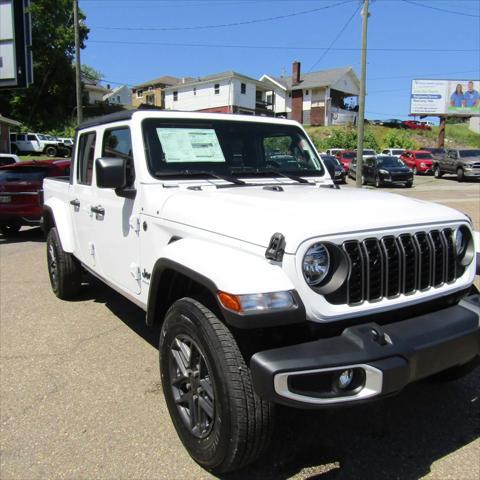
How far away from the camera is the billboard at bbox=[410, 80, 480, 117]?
49219 mm

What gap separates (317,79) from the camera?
6272 centimetres

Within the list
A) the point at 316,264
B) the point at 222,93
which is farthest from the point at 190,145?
the point at 222,93

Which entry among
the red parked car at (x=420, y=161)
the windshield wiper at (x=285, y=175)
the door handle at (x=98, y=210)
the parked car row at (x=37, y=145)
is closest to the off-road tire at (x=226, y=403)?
the windshield wiper at (x=285, y=175)

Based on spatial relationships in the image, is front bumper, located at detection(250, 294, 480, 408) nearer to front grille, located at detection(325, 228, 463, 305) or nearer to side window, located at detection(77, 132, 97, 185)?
front grille, located at detection(325, 228, 463, 305)

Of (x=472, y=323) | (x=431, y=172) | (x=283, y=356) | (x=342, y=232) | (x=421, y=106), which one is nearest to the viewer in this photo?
(x=283, y=356)

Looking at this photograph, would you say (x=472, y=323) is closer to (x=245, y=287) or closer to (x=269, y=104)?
(x=245, y=287)

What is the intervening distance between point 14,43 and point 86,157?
11907mm

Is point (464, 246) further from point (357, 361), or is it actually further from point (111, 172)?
point (111, 172)

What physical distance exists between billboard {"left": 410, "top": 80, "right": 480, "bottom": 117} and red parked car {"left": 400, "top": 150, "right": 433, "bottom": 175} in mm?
16671

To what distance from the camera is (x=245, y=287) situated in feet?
7.50

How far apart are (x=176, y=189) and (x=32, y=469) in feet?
6.20

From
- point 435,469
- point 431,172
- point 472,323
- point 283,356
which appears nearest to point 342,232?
point 283,356

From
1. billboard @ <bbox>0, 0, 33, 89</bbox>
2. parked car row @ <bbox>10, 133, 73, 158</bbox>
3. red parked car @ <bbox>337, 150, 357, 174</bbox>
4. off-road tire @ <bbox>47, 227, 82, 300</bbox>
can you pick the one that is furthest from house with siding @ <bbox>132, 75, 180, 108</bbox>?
off-road tire @ <bbox>47, 227, 82, 300</bbox>

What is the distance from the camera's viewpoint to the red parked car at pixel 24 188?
10.1 metres
